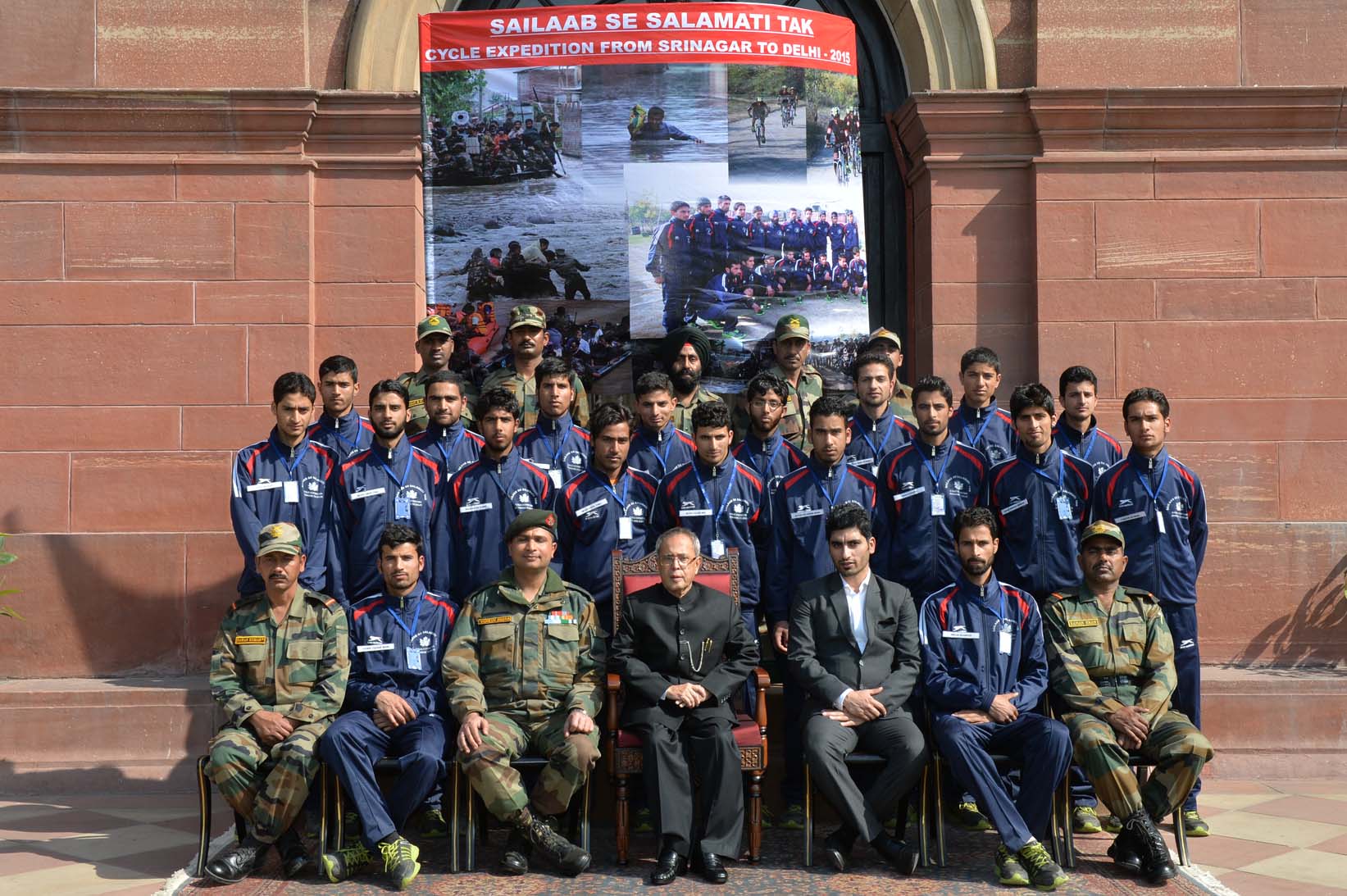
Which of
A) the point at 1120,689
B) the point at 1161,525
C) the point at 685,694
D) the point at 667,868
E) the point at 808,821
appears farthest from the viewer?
the point at 1161,525

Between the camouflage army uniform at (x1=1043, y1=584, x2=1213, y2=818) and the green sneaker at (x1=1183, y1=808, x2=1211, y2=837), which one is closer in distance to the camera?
the camouflage army uniform at (x1=1043, y1=584, x2=1213, y2=818)

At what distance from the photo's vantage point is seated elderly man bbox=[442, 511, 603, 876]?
5.47 meters

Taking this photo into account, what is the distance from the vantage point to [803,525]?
21.2ft

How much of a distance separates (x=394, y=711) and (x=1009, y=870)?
2.65 meters

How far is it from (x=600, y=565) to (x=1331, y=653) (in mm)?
4418

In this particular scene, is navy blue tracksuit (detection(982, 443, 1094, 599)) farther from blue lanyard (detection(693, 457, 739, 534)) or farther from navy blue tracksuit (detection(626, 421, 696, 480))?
navy blue tracksuit (detection(626, 421, 696, 480))

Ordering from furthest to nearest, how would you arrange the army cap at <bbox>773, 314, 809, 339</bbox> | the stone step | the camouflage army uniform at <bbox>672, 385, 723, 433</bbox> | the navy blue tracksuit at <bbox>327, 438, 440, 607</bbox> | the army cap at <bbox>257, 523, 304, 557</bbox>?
the army cap at <bbox>773, 314, 809, 339</bbox>
the camouflage army uniform at <bbox>672, 385, 723, 433</bbox>
the stone step
the navy blue tracksuit at <bbox>327, 438, 440, 607</bbox>
the army cap at <bbox>257, 523, 304, 557</bbox>

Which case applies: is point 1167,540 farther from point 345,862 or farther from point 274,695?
point 274,695

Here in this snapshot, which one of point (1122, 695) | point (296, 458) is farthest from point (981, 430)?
point (296, 458)

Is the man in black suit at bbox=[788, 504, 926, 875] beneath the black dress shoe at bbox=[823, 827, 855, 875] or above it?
above

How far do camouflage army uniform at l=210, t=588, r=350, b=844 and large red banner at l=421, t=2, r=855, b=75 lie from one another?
3939 millimetres

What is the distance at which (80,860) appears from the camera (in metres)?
5.66

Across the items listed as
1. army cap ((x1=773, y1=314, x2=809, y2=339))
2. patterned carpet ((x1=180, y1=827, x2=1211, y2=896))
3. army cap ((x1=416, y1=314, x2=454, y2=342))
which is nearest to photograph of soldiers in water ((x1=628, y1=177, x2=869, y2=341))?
army cap ((x1=773, y1=314, x2=809, y2=339))

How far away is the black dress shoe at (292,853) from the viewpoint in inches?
213
